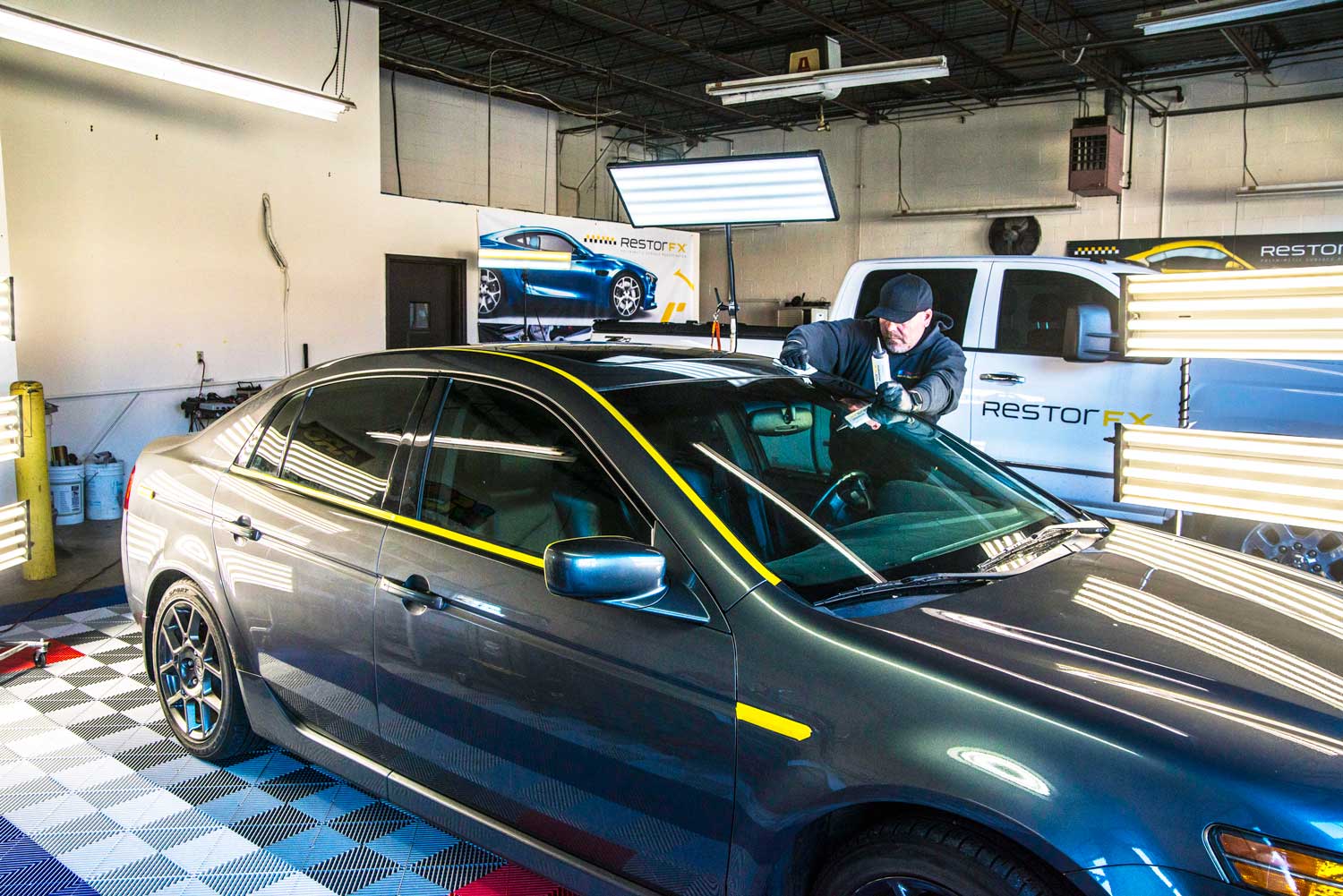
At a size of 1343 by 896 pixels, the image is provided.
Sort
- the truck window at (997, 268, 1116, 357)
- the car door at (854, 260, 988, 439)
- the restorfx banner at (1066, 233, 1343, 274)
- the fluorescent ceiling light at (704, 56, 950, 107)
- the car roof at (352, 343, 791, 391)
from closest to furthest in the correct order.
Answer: the car roof at (352, 343, 791, 391) < the truck window at (997, 268, 1116, 357) < the car door at (854, 260, 988, 439) < the fluorescent ceiling light at (704, 56, 950, 107) < the restorfx banner at (1066, 233, 1343, 274)

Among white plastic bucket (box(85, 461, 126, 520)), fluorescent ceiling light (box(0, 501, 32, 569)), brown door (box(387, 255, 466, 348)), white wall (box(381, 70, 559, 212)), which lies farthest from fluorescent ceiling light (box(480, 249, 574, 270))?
fluorescent ceiling light (box(0, 501, 32, 569))

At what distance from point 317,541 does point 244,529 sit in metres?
0.41

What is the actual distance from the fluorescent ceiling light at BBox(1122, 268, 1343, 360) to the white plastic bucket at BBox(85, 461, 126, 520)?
760cm

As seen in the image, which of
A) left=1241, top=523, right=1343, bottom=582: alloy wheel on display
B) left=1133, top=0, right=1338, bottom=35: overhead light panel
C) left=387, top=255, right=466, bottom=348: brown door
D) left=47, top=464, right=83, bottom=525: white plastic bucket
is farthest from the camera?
left=387, top=255, right=466, bottom=348: brown door

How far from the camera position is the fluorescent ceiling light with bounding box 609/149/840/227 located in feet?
14.2

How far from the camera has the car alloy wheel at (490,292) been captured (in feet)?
40.0

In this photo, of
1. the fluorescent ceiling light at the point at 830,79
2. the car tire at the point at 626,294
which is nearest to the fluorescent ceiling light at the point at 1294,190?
the fluorescent ceiling light at the point at 830,79

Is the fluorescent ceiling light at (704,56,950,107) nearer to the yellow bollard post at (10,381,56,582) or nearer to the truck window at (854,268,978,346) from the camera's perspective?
A: the truck window at (854,268,978,346)

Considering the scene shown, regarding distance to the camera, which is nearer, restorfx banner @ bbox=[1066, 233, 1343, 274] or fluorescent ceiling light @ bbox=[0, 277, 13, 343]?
fluorescent ceiling light @ bbox=[0, 277, 13, 343]

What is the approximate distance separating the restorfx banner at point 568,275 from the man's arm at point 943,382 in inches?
320

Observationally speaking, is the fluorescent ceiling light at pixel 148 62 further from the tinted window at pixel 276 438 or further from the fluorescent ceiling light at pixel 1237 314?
the fluorescent ceiling light at pixel 1237 314

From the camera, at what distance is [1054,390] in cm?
561

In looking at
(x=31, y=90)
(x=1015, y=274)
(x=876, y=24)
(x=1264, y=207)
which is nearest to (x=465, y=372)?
(x=1015, y=274)

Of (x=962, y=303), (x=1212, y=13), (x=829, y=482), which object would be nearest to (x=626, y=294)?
(x=1212, y=13)
